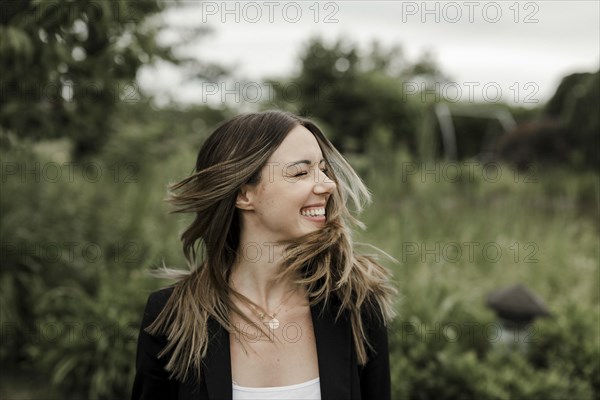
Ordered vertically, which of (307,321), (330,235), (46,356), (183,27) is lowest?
(46,356)

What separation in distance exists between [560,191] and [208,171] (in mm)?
9594

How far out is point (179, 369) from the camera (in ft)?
6.19

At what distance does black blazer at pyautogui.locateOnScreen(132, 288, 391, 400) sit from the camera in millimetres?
1794

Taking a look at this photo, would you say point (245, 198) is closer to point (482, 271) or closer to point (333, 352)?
point (333, 352)

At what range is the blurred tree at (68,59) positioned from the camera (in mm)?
2635

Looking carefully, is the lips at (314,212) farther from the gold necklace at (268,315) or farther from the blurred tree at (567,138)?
the blurred tree at (567,138)

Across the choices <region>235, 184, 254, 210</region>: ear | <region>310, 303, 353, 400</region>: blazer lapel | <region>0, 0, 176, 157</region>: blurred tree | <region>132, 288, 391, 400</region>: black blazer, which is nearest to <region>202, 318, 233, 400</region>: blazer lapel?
<region>132, 288, 391, 400</region>: black blazer

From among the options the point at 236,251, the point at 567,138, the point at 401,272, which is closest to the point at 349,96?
the point at 567,138

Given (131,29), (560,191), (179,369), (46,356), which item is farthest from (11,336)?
(560,191)

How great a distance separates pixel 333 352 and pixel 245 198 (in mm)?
572

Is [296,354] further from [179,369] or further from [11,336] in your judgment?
[11,336]

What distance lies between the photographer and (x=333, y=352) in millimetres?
1854

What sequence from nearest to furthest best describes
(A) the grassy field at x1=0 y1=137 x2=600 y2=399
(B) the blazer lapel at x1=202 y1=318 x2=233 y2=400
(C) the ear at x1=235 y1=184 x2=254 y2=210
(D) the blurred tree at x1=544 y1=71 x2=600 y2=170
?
(B) the blazer lapel at x1=202 y1=318 x2=233 y2=400, (C) the ear at x1=235 y1=184 x2=254 y2=210, (A) the grassy field at x1=0 y1=137 x2=600 y2=399, (D) the blurred tree at x1=544 y1=71 x2=600 y2=170

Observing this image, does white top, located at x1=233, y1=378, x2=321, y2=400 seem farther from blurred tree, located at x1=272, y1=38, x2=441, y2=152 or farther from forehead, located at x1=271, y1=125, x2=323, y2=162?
blurred tree, located at x1=272, y1=38, x2=441, y2=152
